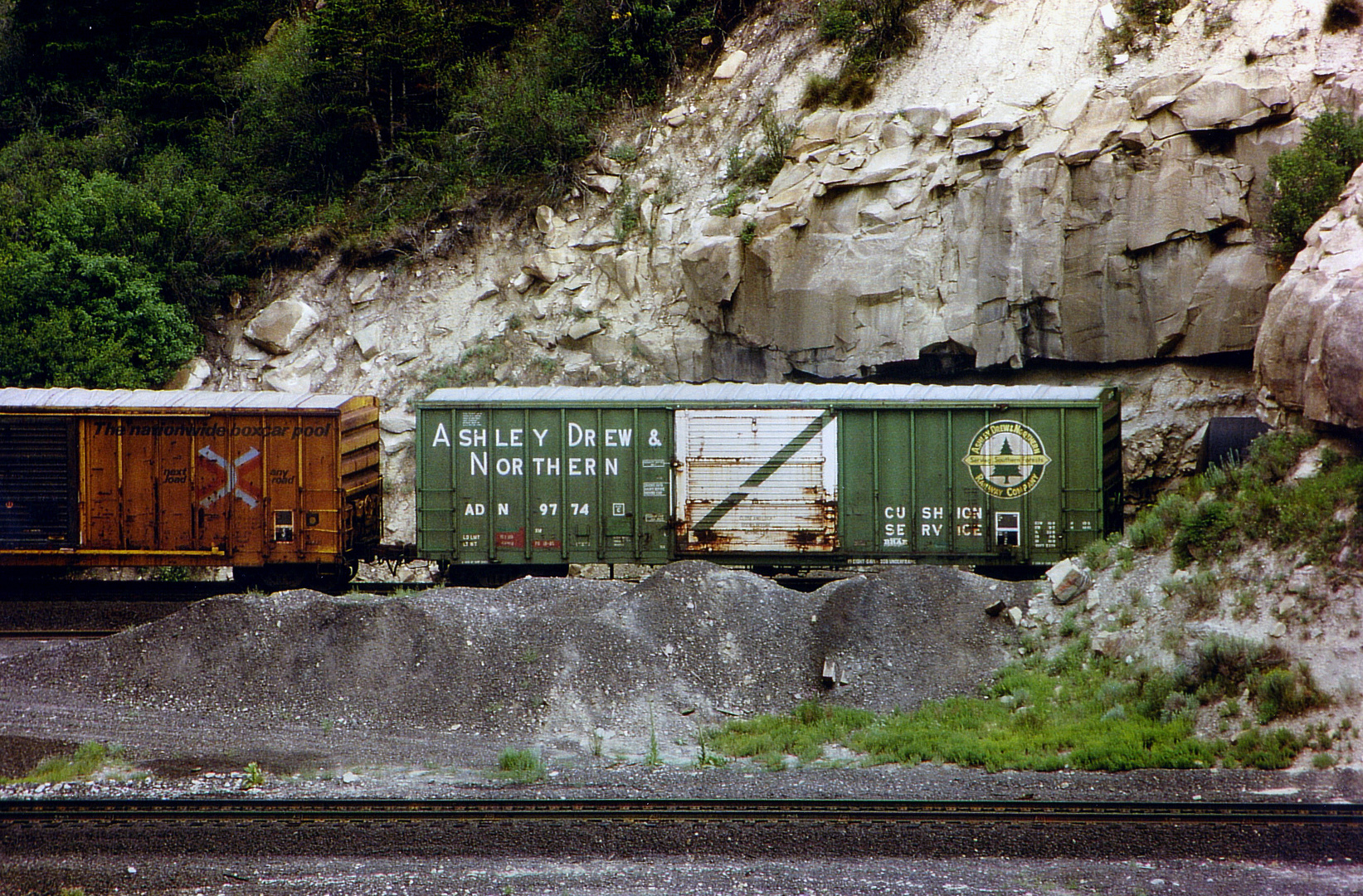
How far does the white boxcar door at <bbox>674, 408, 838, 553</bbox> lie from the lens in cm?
1593

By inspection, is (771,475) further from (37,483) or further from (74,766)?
(37,483)

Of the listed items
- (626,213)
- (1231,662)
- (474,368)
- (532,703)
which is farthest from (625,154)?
(1231,662)

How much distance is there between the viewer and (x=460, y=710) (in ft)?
38.3

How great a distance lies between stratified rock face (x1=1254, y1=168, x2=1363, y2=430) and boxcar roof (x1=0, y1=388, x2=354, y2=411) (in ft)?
48.9

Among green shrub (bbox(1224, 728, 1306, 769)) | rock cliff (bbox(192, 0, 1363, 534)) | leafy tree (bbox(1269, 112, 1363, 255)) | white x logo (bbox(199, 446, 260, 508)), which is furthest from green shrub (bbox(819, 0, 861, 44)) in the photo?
green shrub (bbox(1224, 728, 1306, 769))

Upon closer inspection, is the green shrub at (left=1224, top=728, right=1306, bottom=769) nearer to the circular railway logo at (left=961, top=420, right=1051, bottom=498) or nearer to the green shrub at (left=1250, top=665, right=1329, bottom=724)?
the green shrub at (left=1250, top=665, right=1329, bottom=724)

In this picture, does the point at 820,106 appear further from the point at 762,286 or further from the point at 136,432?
the point at 136,432

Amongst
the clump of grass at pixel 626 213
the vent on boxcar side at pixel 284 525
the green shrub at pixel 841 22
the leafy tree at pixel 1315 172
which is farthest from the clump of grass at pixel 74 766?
the green shrub at pixel 841 22

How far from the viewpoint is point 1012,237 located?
21406 millimetres

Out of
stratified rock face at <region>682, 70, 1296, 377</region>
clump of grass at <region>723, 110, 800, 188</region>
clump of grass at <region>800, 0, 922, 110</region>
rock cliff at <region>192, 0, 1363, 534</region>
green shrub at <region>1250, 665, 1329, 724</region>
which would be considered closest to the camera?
green shrub at <region>1250, 665, 1329, 724</region>

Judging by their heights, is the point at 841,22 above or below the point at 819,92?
above

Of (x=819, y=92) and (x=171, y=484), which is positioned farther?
(x=819, y=92)

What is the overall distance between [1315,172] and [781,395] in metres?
11.0

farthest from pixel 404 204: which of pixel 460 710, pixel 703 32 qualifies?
pixel 460 710
